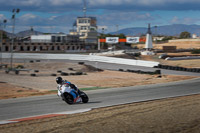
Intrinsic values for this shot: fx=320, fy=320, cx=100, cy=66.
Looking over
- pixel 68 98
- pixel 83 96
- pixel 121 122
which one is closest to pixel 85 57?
pixel 83 96

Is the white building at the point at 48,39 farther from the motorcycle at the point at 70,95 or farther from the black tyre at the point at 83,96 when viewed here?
the motorcycle at the point at 70,95

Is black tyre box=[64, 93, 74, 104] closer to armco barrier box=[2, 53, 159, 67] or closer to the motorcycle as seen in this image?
the motorcycle

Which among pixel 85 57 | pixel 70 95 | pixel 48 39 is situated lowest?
pixel 70 95

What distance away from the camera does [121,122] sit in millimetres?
10445

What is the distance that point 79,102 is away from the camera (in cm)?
1505

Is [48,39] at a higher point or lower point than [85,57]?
higher

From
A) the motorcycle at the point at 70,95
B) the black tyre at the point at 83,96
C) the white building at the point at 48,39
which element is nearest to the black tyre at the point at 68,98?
the motorcycle at the point at 70,95

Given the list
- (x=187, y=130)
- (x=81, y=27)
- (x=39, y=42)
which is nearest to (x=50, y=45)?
(x=39, y=42)

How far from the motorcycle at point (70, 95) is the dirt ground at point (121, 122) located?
1.84 meters

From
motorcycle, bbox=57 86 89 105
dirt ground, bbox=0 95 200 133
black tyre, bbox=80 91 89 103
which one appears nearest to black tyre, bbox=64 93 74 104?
motorcycle, bbox=57 86 89 105

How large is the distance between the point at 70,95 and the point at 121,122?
451 cm

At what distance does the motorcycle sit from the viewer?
14180 millimetres

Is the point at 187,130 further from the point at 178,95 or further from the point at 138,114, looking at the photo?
the point at 178,95

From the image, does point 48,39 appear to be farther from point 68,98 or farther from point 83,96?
point 68,98
